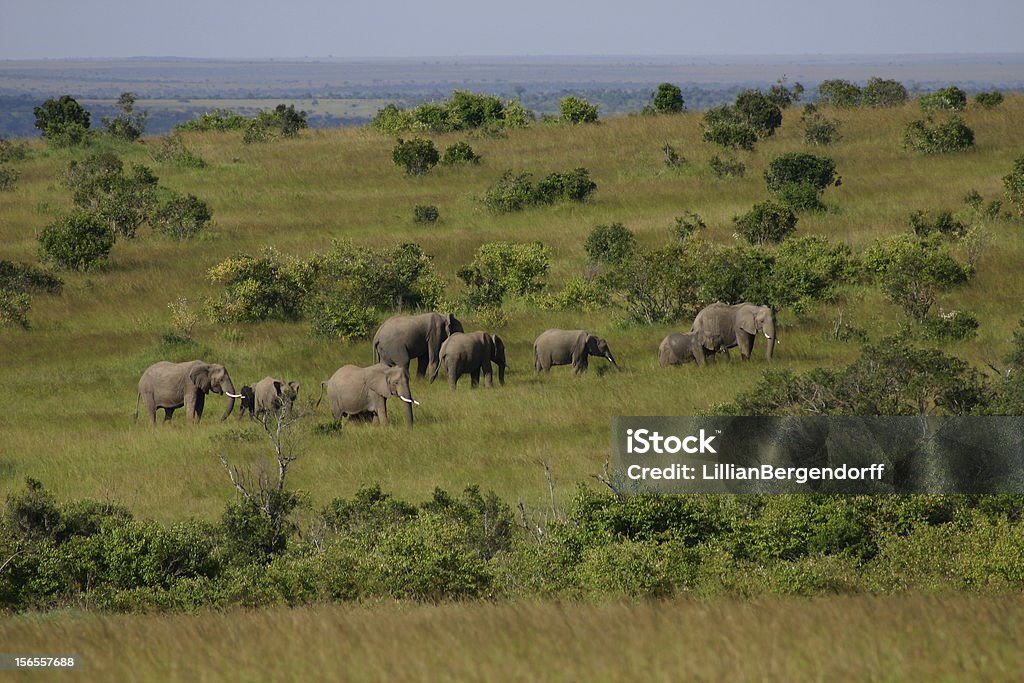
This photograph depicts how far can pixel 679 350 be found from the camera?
1110 inches

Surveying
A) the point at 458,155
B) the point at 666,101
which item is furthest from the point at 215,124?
the point at 458,155

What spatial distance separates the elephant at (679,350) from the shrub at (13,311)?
14539mm

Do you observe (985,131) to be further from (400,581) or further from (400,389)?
(400,581)

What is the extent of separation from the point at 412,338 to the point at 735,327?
6.40 meters

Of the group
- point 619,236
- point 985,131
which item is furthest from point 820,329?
point 985,131

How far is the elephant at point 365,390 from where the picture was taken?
2417 centimetres

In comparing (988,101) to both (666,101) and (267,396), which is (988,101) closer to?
(666,101)

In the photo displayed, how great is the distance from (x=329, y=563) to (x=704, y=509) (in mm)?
4448

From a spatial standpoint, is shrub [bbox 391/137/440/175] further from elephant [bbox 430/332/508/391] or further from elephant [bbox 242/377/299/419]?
elephant [bbox 242/377/299/419]

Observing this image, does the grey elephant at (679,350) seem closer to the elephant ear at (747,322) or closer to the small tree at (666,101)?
the elephant ear at (747,322)

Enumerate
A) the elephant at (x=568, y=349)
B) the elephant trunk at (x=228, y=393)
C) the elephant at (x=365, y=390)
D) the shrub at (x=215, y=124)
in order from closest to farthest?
the elephant at (x=365, y=390) < the elephant trunk at (x=228, y=393) < the elephant at (x=568, y=349) < the shrub at (x=215, y=124)

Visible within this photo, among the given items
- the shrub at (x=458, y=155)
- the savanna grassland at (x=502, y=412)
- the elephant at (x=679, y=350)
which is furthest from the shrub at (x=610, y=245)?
the shrub at (x=458, y=155)

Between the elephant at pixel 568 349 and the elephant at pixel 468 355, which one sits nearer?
the elephant at pixel 468 355

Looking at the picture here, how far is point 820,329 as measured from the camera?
31.1 meters
